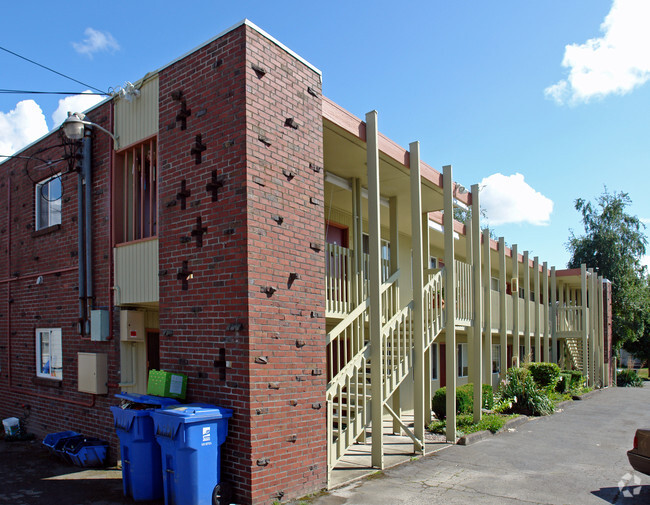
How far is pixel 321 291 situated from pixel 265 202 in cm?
155

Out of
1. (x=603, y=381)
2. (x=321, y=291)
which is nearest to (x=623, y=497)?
(x=321, y=291)

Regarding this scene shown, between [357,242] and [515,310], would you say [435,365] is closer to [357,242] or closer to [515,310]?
[515,310]

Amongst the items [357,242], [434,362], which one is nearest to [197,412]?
[357,242]

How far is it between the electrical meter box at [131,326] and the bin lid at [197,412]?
2412 millimetres

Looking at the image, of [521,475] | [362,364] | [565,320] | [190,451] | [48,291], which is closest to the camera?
[190,451]

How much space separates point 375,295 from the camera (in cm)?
824

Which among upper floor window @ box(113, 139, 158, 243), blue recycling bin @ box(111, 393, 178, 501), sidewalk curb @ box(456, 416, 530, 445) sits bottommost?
sidewalk curb @ box(456, 416, 530, 445)

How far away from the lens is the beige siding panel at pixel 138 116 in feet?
26.7

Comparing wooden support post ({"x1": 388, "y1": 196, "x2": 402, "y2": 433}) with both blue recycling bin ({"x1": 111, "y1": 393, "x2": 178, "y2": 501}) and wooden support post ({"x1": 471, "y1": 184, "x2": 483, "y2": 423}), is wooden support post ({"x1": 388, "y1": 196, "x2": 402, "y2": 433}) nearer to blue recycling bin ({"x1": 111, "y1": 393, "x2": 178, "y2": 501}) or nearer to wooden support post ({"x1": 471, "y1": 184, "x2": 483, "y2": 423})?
wooden support post ({"x1": 471, "y1": 184, "x2": 483, "y2": 423})

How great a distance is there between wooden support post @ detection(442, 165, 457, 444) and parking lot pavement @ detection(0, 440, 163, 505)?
5331 mm

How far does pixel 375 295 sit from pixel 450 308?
246cm

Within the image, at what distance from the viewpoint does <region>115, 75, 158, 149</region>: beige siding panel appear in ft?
26.7

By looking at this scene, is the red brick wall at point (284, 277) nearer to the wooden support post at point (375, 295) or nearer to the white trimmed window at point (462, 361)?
the wooden support post at point (375, 295)

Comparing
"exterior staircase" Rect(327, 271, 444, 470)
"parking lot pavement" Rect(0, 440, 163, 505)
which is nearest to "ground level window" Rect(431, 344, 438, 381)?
"exterior staircase" Rect(327, 271, 444, 470)
